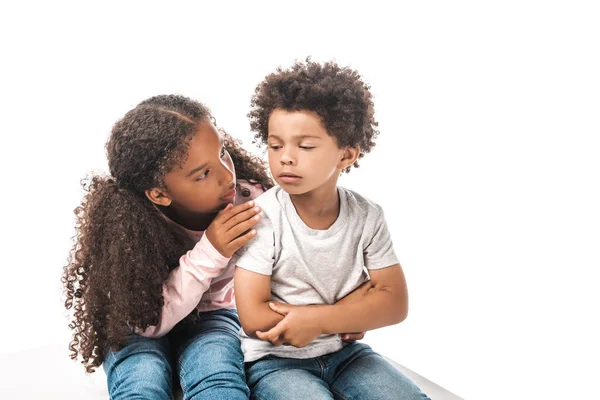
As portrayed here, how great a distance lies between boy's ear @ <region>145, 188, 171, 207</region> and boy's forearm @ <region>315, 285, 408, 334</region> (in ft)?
1.24

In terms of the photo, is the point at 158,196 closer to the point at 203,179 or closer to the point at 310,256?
the point at 203,179

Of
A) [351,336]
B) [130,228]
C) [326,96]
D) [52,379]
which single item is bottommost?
[52,379]

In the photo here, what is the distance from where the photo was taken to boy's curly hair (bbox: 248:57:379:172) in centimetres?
132

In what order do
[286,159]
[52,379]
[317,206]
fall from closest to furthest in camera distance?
[286,159], [317,206], [52,379]

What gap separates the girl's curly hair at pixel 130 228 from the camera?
57.3 inches

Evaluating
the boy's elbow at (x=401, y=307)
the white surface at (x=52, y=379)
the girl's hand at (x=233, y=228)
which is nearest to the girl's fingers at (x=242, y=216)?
the girl's hand at (x=233, y=228)

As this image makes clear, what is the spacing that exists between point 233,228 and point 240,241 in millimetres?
27

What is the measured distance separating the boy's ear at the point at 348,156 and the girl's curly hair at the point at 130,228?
292 mm

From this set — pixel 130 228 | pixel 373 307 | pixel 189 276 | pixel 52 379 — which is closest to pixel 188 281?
pixel 189 276

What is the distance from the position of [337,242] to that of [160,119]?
40 centimetres

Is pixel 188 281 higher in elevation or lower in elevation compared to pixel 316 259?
lower

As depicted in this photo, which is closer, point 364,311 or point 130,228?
point 364,311

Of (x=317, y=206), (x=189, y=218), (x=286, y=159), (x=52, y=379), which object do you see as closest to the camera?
(x=286, y=159)

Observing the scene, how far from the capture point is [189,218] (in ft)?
5.23
